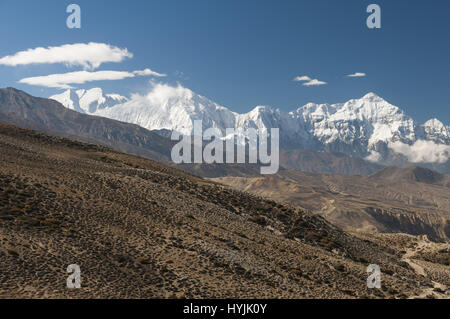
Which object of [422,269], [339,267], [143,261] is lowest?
[422,269]

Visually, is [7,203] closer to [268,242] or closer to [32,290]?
[32,290]

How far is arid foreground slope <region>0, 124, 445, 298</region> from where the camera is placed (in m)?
25.5

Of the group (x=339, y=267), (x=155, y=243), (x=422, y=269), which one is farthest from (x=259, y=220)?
(x=422, y=269)

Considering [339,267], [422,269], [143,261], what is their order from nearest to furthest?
[143,261] → [339,267] → [422,269]

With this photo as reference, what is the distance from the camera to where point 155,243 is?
32.3 metres

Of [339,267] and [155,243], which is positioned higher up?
[155,243]

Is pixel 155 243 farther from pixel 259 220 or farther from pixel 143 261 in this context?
pixel 259 220

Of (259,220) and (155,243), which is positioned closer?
(155,243)

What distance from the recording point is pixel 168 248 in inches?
1258

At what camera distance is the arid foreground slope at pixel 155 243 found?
2545cm

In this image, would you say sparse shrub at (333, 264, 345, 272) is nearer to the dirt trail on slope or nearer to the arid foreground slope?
the arid foreground slope

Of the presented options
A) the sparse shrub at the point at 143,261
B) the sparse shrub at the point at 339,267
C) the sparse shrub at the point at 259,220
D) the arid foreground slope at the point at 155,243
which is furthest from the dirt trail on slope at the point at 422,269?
the sparse shrub at the point at 143,261

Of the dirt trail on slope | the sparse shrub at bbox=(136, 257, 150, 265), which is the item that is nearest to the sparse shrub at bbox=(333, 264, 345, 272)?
the dirt trail on slope
